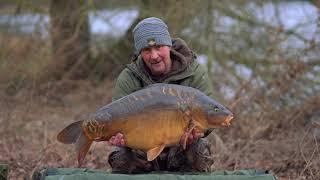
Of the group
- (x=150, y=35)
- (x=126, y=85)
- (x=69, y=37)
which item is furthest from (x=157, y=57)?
(x=69, y=37)

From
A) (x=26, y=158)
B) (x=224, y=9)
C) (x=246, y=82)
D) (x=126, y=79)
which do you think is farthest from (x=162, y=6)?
(x=126, y=79)

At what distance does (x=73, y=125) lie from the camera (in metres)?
3.68

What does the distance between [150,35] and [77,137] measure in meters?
0.69

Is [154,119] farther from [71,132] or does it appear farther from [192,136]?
[71,132]

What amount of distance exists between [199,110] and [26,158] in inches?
111

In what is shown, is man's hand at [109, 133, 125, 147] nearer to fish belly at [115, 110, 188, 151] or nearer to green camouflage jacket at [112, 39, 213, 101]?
fish belly at [115, 110, 188, 151]

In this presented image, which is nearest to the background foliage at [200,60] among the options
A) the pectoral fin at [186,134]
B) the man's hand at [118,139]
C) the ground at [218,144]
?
the ground at [218,144]

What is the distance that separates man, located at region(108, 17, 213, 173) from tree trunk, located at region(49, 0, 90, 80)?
16.6 ft

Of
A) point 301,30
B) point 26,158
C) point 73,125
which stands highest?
point 73,125

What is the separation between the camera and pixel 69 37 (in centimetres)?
945

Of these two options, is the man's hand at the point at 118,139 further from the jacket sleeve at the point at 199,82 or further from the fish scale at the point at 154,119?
the jacket sleeve at the point at 199,82

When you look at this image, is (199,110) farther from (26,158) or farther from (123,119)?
(26,158)

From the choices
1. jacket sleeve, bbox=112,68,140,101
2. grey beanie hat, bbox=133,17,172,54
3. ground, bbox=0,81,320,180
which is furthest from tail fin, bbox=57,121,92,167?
ground, bbox=0,81,320,180

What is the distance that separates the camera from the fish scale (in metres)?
3.58
